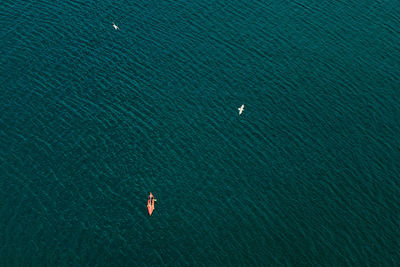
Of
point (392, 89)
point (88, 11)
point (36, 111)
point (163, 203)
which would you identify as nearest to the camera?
point (163, 203)

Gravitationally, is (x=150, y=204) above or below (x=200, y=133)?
below

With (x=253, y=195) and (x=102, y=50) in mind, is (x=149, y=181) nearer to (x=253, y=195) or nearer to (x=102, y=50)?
(x=253, y=195)

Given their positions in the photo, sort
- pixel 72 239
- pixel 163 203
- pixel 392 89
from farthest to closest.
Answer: pixel 392 89 → pixel 163 203 → pixel 72 239

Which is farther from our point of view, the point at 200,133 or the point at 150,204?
the point at 200,133

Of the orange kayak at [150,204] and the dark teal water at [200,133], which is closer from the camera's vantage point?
the dark teal water at [200,133]

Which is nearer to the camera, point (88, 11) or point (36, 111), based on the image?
point (36, 111)

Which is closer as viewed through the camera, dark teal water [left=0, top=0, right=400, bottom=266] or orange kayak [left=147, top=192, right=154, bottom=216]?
dark teal water [left=0, top=0, right=400, bottom=266]

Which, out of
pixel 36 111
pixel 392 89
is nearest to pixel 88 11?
pixel 36 111

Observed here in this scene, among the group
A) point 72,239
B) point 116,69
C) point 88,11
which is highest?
point 88,11
